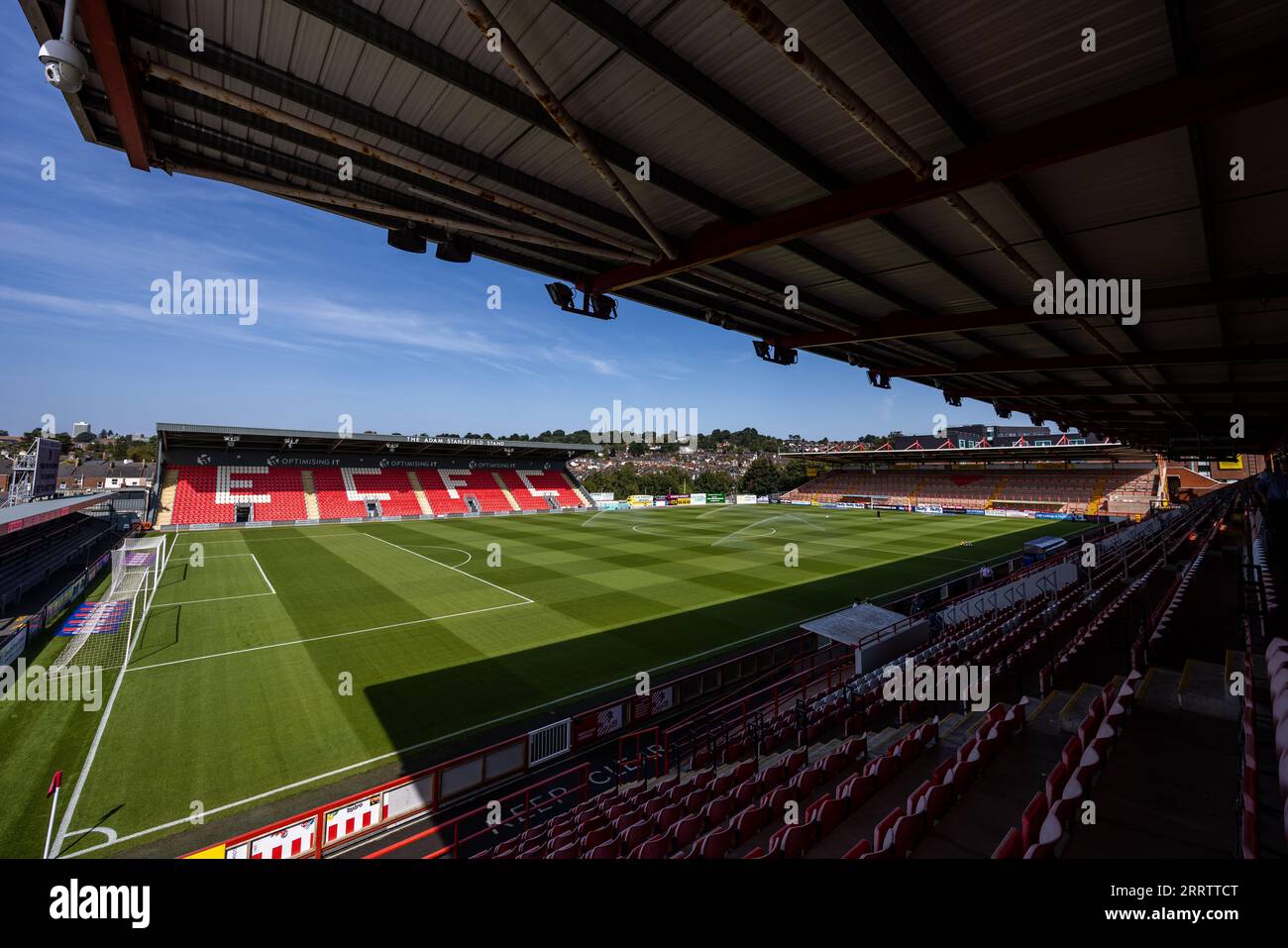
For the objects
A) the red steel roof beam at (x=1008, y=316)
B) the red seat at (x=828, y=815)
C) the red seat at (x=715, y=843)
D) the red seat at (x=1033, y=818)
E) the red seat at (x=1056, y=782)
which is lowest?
the red seat at (x=715, y=843)

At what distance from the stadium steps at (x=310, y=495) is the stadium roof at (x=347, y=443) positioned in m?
2.45

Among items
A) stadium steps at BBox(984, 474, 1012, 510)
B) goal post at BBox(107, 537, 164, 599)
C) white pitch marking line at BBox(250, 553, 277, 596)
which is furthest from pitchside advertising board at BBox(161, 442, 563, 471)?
stadium steps at BBox(984, 474, 1012, 510)

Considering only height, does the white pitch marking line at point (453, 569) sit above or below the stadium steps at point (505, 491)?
below

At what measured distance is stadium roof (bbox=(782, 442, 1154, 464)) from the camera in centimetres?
5369

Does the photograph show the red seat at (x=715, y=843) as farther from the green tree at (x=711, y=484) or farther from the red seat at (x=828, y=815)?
the green tree at (x=711, y=484)

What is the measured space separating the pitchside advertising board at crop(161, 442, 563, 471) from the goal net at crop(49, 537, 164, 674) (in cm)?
2387

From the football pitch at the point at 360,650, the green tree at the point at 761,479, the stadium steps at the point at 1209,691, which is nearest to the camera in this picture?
the stadium steps at the point at 1209,691

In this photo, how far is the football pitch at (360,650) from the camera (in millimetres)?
8625

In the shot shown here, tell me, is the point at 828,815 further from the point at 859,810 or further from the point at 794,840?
the point at 794,840

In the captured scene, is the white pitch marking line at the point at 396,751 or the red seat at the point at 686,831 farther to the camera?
the white pitch marking line at the point at 396,751

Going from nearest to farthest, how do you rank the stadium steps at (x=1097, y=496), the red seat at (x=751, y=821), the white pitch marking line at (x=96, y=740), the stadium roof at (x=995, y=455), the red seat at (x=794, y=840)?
the red seat at (x=794, y=840)
the red seat at (x=751, y=821)
the white pitch marking line at (x=96, y=740)
the stadium steps at (x=1097, y=496)
the stadium roof at (x=995, y=455)

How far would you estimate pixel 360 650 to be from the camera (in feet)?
46.9

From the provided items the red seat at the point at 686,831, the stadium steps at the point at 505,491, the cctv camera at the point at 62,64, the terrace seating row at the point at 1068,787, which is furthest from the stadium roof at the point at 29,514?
the stadium steps at the point at 505,491

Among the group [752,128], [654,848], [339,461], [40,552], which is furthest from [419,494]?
[752,128]
